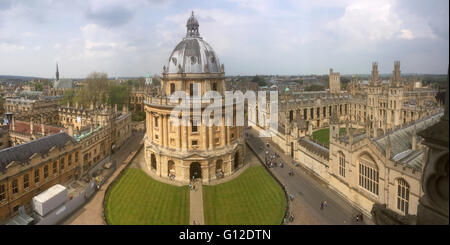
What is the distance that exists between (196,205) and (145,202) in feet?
17.5

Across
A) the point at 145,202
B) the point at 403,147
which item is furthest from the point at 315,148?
the point at 145,202

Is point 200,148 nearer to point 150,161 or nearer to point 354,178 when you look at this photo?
point 150,161

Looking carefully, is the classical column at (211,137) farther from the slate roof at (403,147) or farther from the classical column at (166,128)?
the slate roof at (403,147)

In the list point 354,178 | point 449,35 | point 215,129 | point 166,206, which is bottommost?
point 166,206

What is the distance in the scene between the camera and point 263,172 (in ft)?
119

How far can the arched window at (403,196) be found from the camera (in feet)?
71.9

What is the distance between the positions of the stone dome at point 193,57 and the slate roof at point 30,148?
15443 millimetres

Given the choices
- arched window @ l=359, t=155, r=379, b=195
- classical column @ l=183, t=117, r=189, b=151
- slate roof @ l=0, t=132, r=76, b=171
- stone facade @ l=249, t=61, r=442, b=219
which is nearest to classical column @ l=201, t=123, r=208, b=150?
classical column @ l=183, t=117, r=189, b=151

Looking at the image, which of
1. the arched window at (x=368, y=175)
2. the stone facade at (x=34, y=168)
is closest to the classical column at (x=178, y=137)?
the stone facade at (x=34, y=168)

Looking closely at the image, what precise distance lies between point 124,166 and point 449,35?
39602 millimetres

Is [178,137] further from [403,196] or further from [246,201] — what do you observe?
[403,196]

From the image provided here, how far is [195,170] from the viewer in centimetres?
3625
